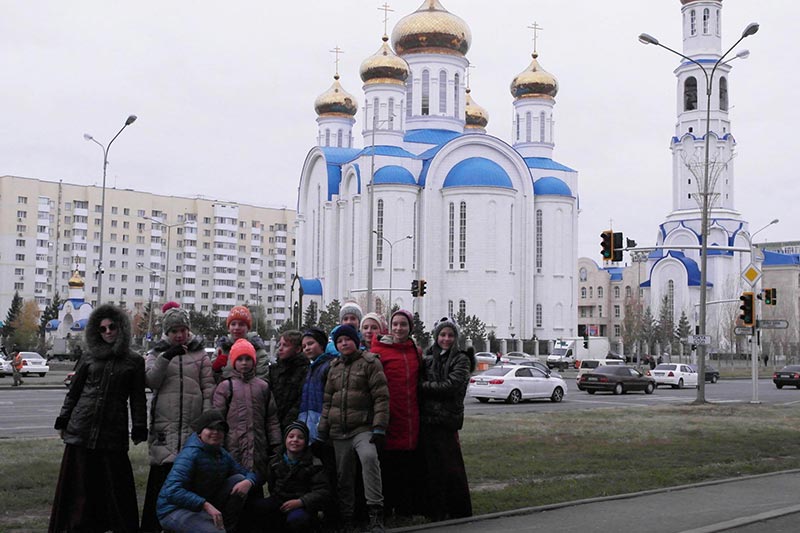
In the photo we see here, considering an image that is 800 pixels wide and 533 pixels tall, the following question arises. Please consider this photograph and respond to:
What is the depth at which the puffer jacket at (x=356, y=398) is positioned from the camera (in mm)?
7848

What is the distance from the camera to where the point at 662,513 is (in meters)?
9.05

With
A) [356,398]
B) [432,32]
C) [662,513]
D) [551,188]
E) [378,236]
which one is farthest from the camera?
[551,188]

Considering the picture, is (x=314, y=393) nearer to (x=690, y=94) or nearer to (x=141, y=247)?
(x=690, y=94)

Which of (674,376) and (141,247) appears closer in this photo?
(674,376)

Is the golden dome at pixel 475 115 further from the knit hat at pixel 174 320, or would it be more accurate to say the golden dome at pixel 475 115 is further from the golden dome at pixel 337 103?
the knit hat at pixel 174 320

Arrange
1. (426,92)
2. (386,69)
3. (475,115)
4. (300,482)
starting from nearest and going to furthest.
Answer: (300,482), (386,69), (426,92), (475,115)

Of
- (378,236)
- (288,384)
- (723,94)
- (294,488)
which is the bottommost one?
A: (294,488)

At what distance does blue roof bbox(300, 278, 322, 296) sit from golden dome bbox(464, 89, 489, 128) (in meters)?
18.9

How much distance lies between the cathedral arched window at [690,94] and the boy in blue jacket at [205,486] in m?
73.3

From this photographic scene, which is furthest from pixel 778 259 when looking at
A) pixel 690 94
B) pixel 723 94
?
pixel 690 94

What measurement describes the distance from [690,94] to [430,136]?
834 inches

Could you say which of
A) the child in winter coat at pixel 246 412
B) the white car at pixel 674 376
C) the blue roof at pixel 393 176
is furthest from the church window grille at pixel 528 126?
the child in winter coat at pixel 246 412

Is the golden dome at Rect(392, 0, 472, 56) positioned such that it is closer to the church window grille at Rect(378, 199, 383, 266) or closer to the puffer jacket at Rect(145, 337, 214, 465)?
the church window grille at Rect(378, 199, 383, 266)

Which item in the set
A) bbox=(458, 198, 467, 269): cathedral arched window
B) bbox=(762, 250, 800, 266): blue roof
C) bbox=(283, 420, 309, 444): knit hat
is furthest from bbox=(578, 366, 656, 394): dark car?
bbox=(762, 250, 800, 266): blue roof
